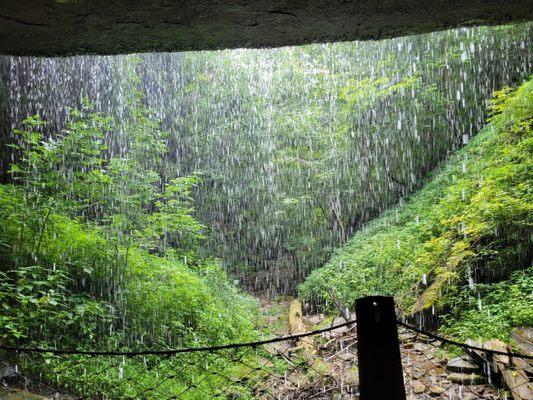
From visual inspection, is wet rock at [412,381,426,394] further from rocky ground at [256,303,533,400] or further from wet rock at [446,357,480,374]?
wet rock at [446,357,480,374]

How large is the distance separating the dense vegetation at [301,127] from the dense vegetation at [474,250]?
9.51 feet

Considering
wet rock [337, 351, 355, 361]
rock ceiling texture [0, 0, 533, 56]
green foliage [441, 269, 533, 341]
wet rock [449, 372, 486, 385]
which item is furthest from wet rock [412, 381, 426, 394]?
rock ceiling texture [0, 0, 533, 56]

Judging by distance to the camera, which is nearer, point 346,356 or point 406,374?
point 406,374

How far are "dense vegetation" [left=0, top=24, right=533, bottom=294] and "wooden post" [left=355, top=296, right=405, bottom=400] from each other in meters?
13.0

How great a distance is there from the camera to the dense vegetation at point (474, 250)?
20.4ft

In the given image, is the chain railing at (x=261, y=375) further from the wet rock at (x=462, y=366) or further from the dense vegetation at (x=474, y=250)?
the dense vegetation at (x=474, y=250)

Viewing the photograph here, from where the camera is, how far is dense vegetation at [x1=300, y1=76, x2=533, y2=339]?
6203 millimetres

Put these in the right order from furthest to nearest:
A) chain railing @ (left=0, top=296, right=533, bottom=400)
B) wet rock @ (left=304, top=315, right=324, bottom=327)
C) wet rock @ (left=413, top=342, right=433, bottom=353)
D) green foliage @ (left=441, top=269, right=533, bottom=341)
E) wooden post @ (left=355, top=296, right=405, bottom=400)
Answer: wet rock @ (left=304, top=315, right=324, bottom=327), wet rock @ (left=413, top=342, right=433, bottom=353), green foliage @ (left=441, top=269, right=533, bottom=341), chain railing @ (left=0, top=296, right=533, bottom=400), wooden post @ (left=355, top=296, right=405, bottom=400)

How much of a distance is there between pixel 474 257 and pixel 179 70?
1401 centimetres

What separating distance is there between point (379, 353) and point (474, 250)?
6.43 m

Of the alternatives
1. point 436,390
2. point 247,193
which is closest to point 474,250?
point 436,390

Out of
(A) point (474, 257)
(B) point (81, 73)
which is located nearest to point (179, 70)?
(B) point (81, 73)

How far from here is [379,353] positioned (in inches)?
68.4

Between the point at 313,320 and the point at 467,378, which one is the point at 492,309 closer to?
the point at 467,378
